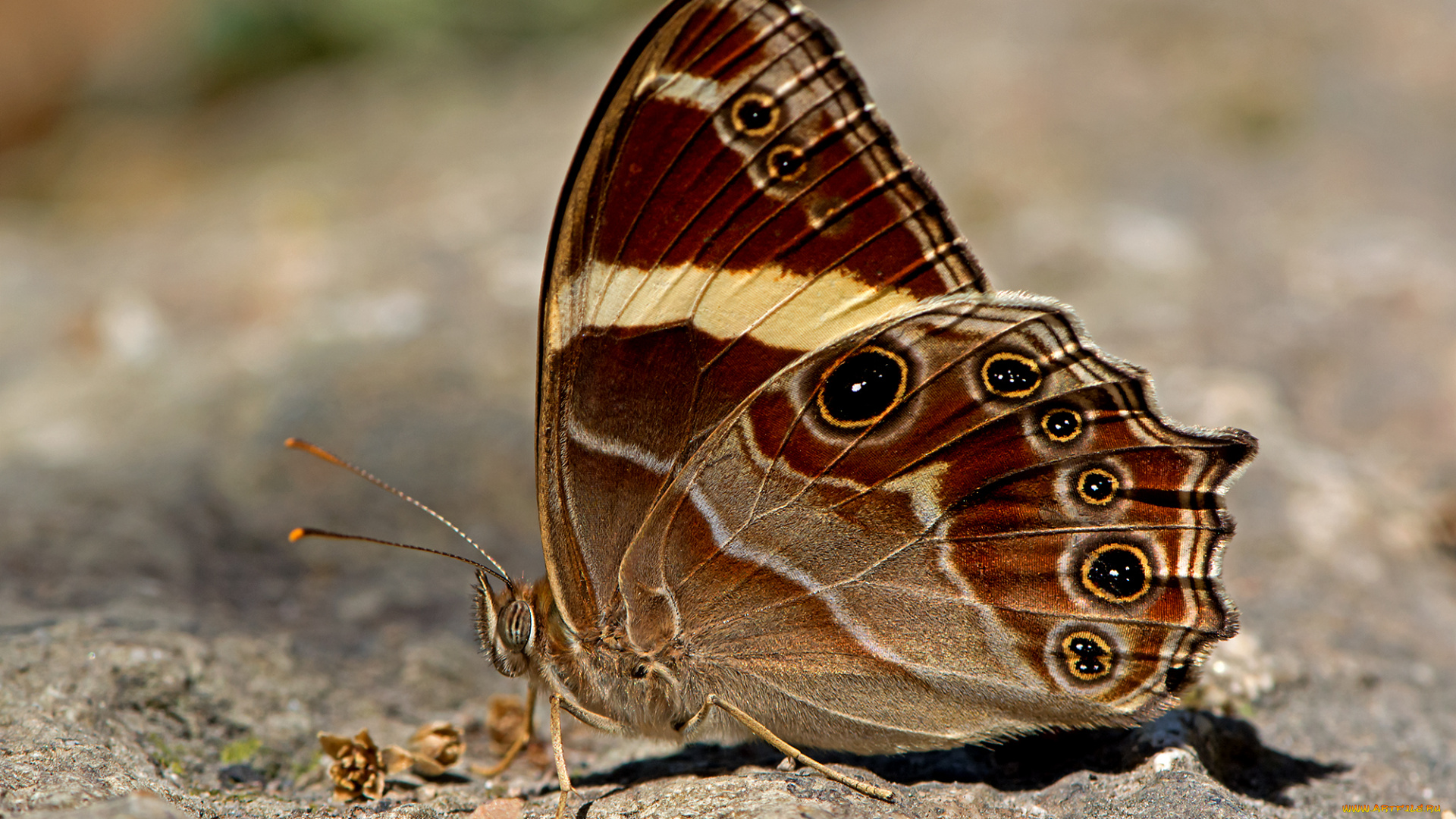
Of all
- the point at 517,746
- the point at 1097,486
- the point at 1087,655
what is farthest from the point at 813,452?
the point at 517,746

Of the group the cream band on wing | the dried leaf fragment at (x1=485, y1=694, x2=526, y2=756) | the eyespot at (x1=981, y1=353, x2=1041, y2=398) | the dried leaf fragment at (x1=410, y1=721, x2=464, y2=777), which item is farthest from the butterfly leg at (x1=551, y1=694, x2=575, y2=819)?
the eyespot at (x1=981, y1=353, x2=1041, y2=398)

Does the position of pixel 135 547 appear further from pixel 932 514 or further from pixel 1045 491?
pixel 1045 491

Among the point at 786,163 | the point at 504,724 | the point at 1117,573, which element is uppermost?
the point at 786,163

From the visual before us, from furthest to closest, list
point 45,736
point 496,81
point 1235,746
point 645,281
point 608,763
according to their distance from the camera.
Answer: point 496,81
point 608,763
point 1235,746
point 645,281
point 45,736

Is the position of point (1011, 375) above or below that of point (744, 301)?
below

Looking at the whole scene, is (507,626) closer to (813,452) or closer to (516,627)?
(516,627)

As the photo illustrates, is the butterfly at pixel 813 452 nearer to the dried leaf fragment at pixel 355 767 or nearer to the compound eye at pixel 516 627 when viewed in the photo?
the compound eye at pixel 516 627

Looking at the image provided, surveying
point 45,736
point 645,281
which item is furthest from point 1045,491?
point 45,736
